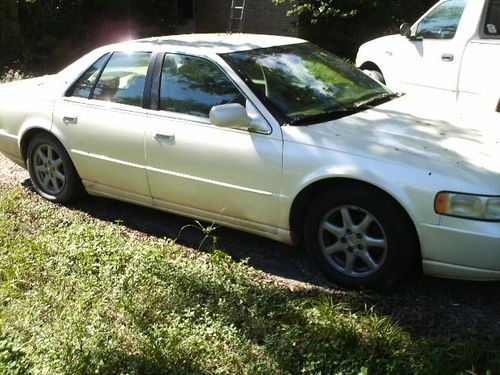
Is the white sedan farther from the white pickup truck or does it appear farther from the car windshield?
the white pickup truck

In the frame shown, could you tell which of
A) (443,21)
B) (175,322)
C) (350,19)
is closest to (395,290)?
(175,322)

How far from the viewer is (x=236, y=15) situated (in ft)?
56.2

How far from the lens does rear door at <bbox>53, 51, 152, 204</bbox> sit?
4.70 m

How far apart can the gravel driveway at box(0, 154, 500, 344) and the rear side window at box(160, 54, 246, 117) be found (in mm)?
1066

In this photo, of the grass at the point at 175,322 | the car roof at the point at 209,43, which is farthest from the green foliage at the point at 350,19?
the grass at the point at 175,322

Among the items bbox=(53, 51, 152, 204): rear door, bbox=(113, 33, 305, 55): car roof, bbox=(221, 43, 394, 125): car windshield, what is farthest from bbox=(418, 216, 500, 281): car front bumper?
bbox=(53, 51, 152, 204): rear door

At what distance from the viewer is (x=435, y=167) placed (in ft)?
11.4

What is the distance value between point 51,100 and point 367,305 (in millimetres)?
3317

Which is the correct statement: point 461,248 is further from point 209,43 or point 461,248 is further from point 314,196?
point 209,43

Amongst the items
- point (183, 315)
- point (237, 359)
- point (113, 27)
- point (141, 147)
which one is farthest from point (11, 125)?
point (113, 27)

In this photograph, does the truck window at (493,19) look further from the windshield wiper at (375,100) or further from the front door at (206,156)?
the front door at (206,156)

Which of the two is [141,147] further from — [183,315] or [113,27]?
[113,27]

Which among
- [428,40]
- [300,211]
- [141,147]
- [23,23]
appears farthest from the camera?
[23,23]

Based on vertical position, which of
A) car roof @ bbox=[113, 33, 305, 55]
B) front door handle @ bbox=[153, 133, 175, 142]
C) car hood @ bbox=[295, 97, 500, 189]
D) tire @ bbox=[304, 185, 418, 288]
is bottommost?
tire @ bbox=[304, 185, 418, 288]
